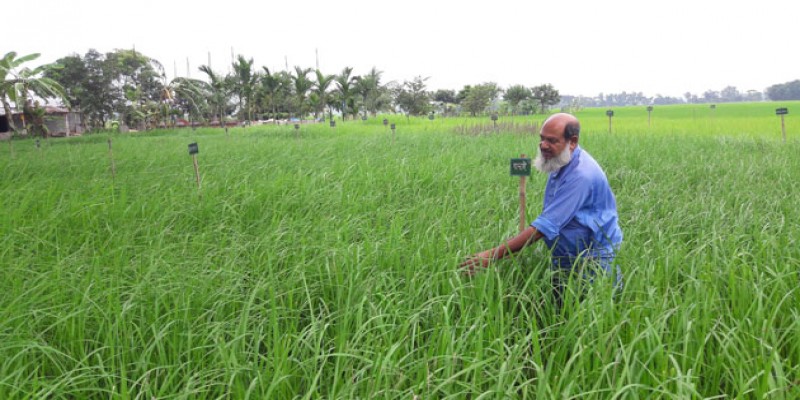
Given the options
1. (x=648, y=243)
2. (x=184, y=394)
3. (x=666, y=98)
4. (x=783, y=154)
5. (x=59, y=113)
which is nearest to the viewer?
(x=184, y=394)

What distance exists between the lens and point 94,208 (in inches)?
120

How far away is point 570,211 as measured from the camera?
68.9 inches

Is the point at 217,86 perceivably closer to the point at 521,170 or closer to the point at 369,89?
the point at 369,89

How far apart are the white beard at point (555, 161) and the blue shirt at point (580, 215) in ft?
0.15

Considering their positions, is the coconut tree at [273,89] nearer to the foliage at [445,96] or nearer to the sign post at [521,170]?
the foliage at [445,96]

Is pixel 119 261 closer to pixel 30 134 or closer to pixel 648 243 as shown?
pixel 648 243

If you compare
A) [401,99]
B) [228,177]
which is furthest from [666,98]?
[228,177]

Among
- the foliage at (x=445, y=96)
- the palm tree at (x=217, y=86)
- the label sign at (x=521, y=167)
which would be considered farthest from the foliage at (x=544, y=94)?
the label sign at (x=521, y=167)

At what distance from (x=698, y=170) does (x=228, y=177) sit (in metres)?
4.65

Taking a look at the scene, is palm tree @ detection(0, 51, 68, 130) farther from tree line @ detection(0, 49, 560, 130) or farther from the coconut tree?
the coconut tree

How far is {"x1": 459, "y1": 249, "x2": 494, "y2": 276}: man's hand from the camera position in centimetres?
175

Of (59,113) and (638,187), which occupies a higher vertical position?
(59,113)

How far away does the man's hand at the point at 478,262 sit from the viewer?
5.75 ft

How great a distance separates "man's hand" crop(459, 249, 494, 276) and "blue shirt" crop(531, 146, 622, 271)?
8.9 inches
